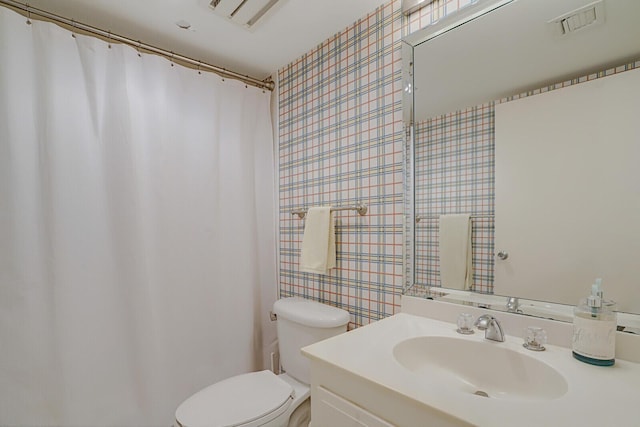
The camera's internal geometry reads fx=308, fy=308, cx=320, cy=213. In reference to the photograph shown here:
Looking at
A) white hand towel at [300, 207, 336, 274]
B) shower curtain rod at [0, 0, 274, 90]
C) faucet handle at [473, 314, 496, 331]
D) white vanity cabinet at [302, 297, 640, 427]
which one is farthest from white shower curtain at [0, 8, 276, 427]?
faucet handle at [473, 314, 496, 331]

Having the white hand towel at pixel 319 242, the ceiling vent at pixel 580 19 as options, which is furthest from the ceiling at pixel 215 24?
the white hand towel at pixel 319 242

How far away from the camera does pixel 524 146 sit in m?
1.00

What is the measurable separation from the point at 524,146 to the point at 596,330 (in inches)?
22.0

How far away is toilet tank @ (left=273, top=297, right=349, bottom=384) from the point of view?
1412 millimetres

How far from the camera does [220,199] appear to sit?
5.84 ft

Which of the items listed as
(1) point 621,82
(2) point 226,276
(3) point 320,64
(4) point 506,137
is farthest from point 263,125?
(1) point 621,82

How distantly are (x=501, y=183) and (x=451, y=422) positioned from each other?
76 cm

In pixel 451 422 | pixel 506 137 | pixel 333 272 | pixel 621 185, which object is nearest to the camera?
pixel 451 422

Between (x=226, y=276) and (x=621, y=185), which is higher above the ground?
(x=621, y=185)

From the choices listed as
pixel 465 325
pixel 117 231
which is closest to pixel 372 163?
pixel 465 325

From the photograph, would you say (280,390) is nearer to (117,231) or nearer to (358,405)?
(358,405)

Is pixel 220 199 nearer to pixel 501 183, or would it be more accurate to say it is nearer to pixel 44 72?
pixel 44 72

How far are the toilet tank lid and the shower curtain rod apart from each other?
4.51 feet

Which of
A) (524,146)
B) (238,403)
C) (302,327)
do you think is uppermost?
(524,146)
